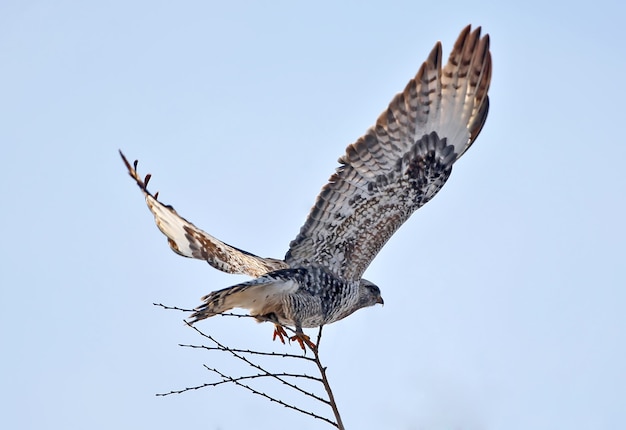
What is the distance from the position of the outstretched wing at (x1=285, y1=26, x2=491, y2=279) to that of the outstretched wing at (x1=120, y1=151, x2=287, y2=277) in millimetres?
838

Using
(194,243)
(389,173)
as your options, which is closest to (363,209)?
(389,173)

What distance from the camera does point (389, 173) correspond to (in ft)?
25.7

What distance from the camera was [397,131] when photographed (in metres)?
7.86

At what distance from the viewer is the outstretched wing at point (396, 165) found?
7730 millimetres

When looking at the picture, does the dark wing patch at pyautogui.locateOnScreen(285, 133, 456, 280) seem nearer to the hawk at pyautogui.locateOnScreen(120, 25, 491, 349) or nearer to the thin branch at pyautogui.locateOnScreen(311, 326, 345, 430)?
the hawk at pyautogui.locateOnScreen(120, 25, 491, 349)

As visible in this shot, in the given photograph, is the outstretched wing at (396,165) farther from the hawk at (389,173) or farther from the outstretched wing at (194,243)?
the outstretched wing at (194,243)

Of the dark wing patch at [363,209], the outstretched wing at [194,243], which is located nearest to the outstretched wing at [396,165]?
the dark wing patch at [363,209]

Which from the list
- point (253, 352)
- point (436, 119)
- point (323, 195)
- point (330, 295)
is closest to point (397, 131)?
point (436, 119)

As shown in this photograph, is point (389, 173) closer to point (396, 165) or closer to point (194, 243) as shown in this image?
point (396, 165)

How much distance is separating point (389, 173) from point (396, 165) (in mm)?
105

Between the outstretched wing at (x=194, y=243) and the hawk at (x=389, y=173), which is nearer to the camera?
the outstretched wing at (x=194, y=243)

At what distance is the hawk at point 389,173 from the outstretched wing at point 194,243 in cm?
46

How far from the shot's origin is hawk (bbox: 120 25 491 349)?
7.69 meters

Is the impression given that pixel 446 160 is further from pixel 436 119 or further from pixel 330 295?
pixel 330 295
